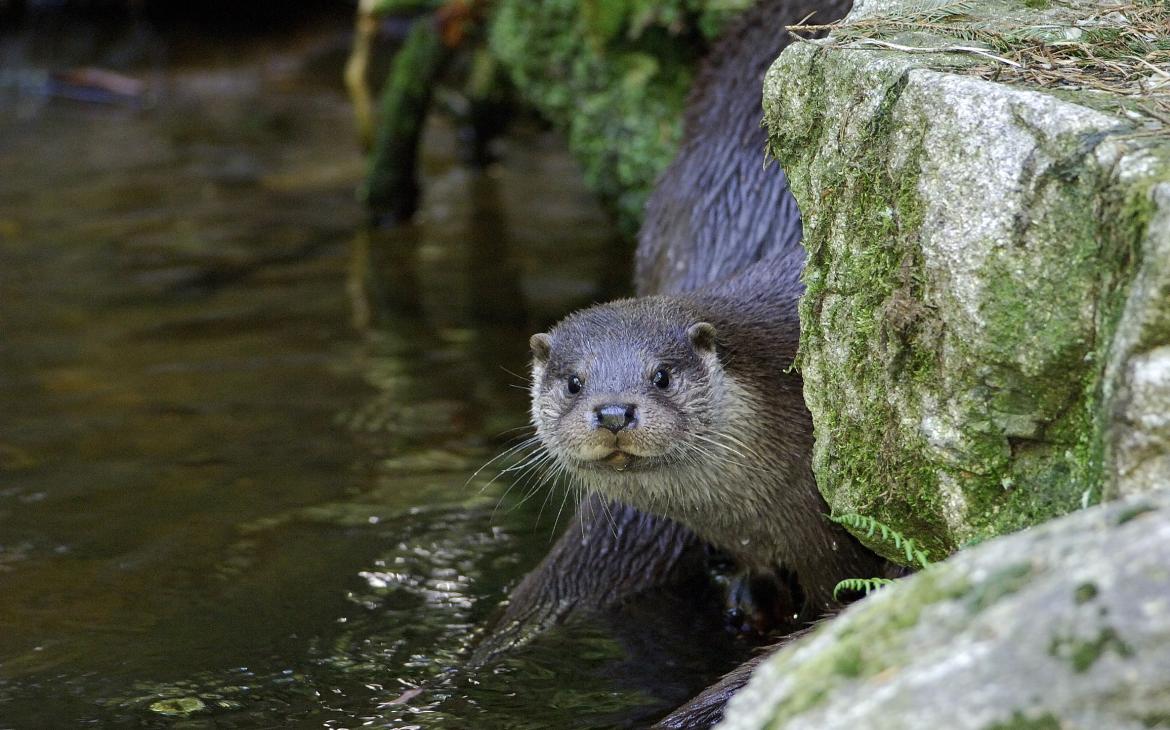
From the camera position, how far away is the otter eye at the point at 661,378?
2988 millimetres

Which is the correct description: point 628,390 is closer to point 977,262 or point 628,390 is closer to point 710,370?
point 710,370

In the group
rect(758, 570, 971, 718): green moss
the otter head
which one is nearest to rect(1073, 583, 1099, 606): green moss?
rect(758, 570, 971, 718): green moss

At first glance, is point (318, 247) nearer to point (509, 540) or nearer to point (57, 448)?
point (57, 448)

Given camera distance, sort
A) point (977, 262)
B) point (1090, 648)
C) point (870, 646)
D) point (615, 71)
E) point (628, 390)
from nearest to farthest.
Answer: point (1090, 648) < point (870, 646) < point (977, 262) < point (628, 390) < point (615, 71)

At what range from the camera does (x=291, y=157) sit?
354 inches

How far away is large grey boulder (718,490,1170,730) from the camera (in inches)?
54.9

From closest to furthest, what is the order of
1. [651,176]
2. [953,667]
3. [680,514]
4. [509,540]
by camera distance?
[953,667], [680,514], [509,540], [651,176]

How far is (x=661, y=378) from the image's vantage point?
9.81 ft

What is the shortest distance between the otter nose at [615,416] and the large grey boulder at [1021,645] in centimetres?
127

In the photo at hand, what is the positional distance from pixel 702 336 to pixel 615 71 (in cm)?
298

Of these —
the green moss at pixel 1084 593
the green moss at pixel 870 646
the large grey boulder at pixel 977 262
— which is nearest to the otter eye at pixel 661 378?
the large grey boulder at pixel 977 262

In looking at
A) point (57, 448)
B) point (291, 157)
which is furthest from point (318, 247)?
point (57, 448)

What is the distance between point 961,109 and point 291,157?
286 inches

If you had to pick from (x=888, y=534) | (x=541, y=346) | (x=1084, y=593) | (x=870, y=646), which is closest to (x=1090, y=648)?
(x=1084, y=593)
